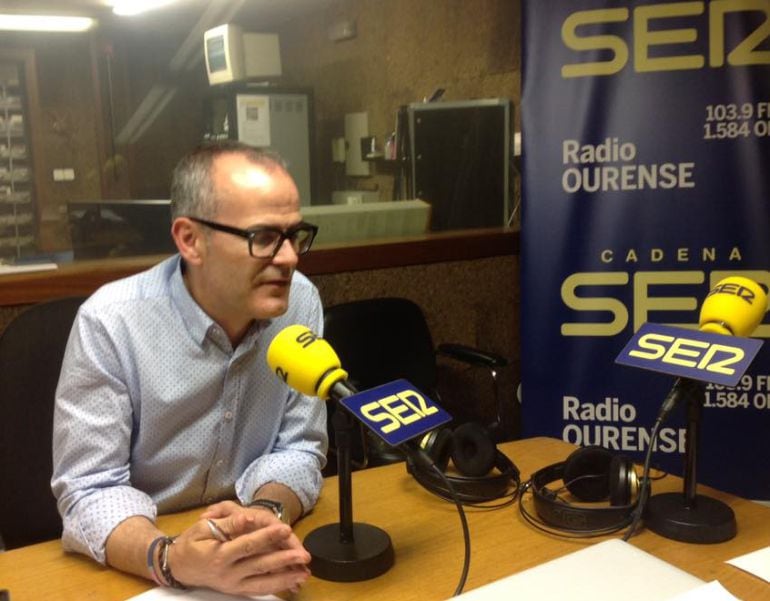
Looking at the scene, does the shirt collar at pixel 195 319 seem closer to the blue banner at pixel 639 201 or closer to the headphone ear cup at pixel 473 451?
the headphone ear cup at pixel 473 451

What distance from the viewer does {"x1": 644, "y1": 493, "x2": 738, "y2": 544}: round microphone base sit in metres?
1.14

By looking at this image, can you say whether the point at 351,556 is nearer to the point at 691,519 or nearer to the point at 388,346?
the point at 691,519

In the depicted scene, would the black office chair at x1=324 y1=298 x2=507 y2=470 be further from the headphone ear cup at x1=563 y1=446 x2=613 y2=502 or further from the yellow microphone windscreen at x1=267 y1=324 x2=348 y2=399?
the yellow microphone windscreen at x1=267 y1=324 x2=348 y2=399

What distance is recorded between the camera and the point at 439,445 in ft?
4.53

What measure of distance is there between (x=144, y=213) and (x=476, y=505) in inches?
60.7

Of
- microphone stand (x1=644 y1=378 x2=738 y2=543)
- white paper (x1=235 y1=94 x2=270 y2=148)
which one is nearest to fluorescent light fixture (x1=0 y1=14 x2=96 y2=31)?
white paper (x1=235 y1=94 x2=270 y2=148)

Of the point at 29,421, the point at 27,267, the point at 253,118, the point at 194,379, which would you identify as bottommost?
the point at 29,421

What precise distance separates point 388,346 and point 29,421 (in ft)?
3.90

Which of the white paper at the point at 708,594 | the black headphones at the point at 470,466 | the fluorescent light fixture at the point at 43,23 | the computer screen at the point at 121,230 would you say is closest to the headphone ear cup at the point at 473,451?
the black headphones at the point at 470,466

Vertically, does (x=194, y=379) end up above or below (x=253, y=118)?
below

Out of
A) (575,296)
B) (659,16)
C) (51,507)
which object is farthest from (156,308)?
(659,16)

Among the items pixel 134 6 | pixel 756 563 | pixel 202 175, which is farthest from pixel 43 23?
pixel 756 563

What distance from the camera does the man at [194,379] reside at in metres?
1.20

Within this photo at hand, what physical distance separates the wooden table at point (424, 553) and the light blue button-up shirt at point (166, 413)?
58 millimetres
